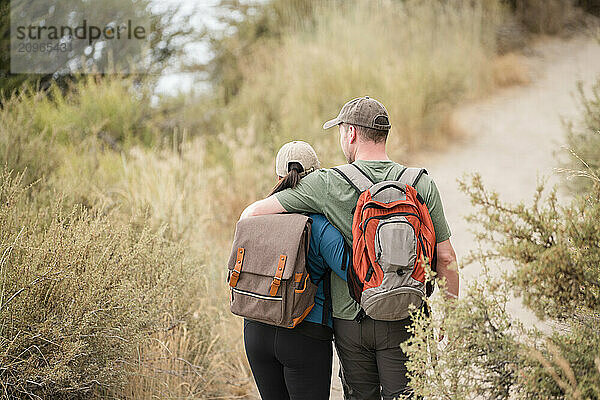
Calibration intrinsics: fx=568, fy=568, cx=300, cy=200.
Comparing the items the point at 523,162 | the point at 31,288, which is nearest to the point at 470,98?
the point at 523,162

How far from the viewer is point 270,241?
2344mm

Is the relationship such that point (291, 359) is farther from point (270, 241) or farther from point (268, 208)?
point (268, 208)

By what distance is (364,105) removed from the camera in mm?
2432

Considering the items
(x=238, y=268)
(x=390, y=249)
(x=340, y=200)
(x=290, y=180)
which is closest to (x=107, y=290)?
(x=238, y=268)

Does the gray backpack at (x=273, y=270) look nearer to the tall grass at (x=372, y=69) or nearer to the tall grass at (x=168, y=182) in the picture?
the tall grass at (x=168, y=182)

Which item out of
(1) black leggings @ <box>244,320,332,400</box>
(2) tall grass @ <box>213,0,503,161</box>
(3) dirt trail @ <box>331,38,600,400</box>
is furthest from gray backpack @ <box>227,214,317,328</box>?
(2) tall grass @ <box>213,0,503,161</box>

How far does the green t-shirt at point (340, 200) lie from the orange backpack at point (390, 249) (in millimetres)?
111

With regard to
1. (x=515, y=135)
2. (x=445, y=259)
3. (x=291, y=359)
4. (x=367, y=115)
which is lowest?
(x=291, y=359)

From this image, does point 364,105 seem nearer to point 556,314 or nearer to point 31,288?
point 556,314

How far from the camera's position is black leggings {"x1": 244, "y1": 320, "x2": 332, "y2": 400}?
238 centimetres

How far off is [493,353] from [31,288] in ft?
6.53

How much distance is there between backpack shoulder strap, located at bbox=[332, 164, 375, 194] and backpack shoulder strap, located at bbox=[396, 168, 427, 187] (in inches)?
5.0

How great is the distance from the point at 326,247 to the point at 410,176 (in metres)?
0.46

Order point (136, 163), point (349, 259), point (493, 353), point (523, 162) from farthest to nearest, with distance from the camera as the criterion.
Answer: point (523, 162), point (136, 163), point (349, 259), point (493, 353)
